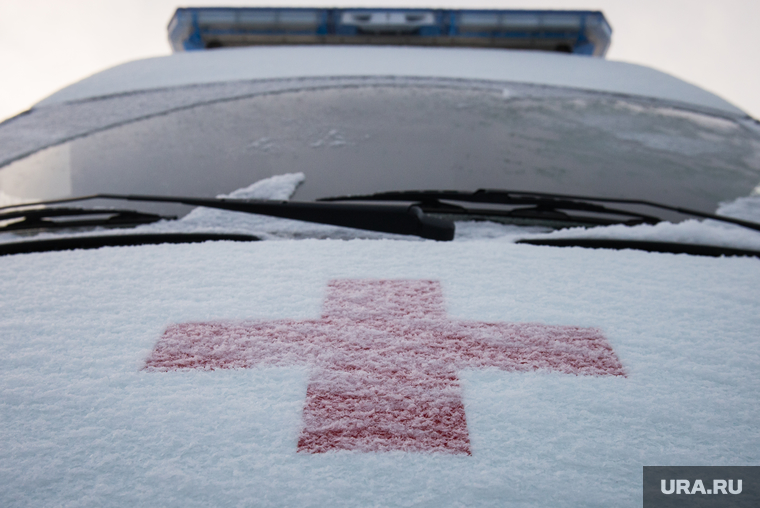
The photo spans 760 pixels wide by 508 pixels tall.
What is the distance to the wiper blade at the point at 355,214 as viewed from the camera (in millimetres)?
1035

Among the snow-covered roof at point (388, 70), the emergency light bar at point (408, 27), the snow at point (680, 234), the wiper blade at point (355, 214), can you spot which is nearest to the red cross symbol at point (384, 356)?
the wiper blade at point (355, 214)

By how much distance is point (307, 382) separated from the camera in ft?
2.14

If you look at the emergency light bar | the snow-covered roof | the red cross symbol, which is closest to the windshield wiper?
the red cross symbol

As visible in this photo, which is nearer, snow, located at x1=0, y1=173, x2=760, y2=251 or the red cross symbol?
the red cross symbol

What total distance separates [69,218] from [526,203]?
96cm

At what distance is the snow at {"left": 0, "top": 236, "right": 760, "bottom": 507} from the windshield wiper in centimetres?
18

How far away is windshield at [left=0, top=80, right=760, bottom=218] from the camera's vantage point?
4.16 feet

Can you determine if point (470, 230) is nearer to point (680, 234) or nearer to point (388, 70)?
point (680, 234)

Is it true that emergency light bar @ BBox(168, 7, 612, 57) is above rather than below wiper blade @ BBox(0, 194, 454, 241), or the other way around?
above

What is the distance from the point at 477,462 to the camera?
0.54 meters

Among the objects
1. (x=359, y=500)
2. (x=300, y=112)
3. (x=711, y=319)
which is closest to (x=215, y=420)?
(x=359, y=500)

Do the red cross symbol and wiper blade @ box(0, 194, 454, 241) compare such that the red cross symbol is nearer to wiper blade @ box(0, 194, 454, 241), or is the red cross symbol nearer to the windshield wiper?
wiper blade @ box(0, 194, 454, 241)

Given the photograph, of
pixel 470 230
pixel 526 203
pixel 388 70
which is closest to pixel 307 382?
pixel 470 230

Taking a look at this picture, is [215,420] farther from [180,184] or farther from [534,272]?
[180,184]
